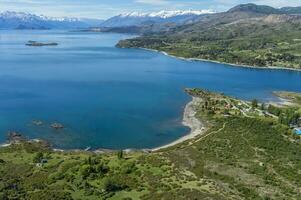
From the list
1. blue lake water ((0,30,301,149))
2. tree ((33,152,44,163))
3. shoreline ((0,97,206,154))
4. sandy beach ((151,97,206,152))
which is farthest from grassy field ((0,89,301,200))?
blue lake water ((0,30,301,149))

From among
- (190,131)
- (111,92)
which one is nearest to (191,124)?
(190,131)

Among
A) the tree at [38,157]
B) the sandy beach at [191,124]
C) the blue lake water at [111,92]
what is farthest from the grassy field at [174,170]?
the blue lake water at [111,92]

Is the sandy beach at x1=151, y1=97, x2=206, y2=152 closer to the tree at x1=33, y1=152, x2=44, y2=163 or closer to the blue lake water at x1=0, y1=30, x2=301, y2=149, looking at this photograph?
the blue lake water at x1=0, y1=30, x2=301, y2=149

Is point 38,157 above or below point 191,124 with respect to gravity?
above

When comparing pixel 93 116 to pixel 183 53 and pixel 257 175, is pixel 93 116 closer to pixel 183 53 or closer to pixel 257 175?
pixel 257 175

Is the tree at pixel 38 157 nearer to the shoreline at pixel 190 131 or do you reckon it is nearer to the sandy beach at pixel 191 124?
the shoreline at pixel 190 131

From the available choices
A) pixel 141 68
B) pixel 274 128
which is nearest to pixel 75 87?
pixel 141 68

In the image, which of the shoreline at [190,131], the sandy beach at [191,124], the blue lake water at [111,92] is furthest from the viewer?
the blue lake water at [111,92]

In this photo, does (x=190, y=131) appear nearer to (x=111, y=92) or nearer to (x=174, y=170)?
(x=174, y=170)
